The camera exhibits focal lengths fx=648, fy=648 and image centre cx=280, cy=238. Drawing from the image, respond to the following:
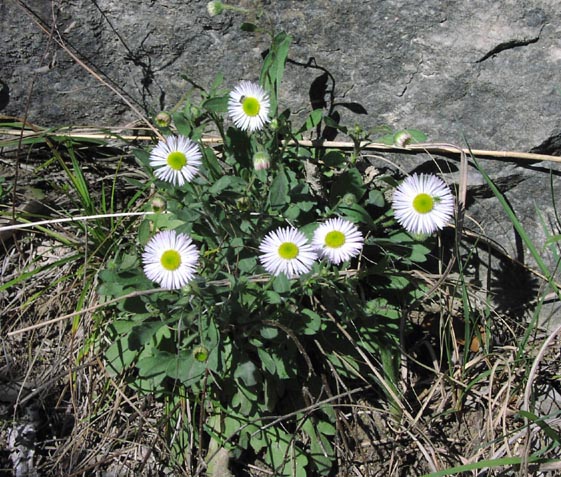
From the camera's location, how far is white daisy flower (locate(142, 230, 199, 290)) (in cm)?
179

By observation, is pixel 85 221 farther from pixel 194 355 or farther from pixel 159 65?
pixel 194 355

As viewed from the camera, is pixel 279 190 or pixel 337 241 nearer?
pixel 337 241

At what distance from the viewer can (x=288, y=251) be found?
1836 mm

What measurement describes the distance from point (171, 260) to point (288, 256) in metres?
0.33

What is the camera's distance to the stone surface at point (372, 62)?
2025 millimetres

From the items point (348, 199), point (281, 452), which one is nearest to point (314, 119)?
point (348, 199)

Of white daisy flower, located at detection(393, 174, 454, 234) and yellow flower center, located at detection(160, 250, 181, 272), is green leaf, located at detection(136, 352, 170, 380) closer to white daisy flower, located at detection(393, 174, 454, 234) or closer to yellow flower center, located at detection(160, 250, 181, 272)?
yellow flower center, located at detection(160, 250, 181, 272)

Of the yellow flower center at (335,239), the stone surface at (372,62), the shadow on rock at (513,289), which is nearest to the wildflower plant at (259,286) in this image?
the yellow flower center at (335,239)

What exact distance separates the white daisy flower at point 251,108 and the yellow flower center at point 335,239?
1.36 ft

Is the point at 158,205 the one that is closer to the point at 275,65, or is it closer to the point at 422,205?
the point at 275,65

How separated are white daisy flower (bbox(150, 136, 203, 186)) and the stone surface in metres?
0.46

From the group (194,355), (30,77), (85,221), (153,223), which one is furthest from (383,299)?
(30,77)

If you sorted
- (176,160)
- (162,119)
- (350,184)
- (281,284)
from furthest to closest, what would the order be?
(350,184) → (162,119) → (176,160) → (281,284)

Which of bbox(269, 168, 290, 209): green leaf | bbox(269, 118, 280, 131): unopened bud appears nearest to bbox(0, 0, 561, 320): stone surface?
bbox(269, 118, 280, 131): unopened bud
